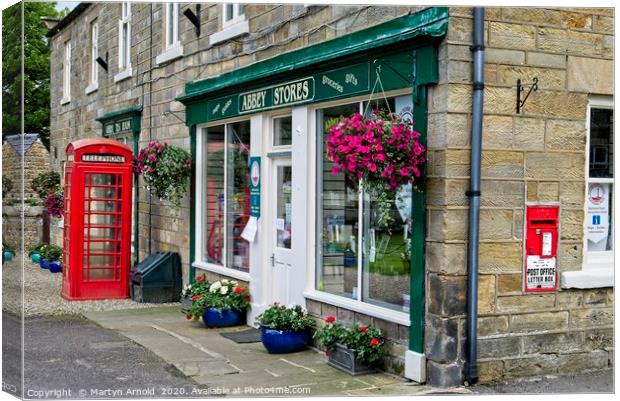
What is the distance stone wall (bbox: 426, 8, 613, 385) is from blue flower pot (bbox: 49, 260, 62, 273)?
23.0ft

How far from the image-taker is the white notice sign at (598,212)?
7.89 metres

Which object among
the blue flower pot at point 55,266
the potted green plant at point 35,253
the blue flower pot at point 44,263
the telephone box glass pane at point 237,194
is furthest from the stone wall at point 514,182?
the blue flower pot at point 55,266

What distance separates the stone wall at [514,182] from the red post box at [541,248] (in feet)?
0.24

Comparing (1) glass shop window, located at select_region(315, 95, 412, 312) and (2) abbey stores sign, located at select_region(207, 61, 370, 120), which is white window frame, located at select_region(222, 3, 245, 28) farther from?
(1) glass shop window, located at select_region(315, 95, 412, 312)

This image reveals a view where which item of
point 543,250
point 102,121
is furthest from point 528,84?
point 102,121

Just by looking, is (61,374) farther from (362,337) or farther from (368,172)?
(368,172)

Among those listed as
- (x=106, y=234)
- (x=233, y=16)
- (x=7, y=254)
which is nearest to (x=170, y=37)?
(x=233, y=16)

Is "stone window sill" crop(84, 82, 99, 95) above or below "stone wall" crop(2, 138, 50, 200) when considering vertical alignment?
above

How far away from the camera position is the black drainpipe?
7168 mm

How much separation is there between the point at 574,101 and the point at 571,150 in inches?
17.1

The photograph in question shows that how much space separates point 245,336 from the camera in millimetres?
10039

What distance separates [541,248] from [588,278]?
581mm

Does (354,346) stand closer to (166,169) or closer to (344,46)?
(344,46)

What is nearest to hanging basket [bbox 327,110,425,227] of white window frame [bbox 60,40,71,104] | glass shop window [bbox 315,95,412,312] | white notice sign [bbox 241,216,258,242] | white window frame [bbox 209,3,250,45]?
glass shop window [bbox 315,95,412,312]
